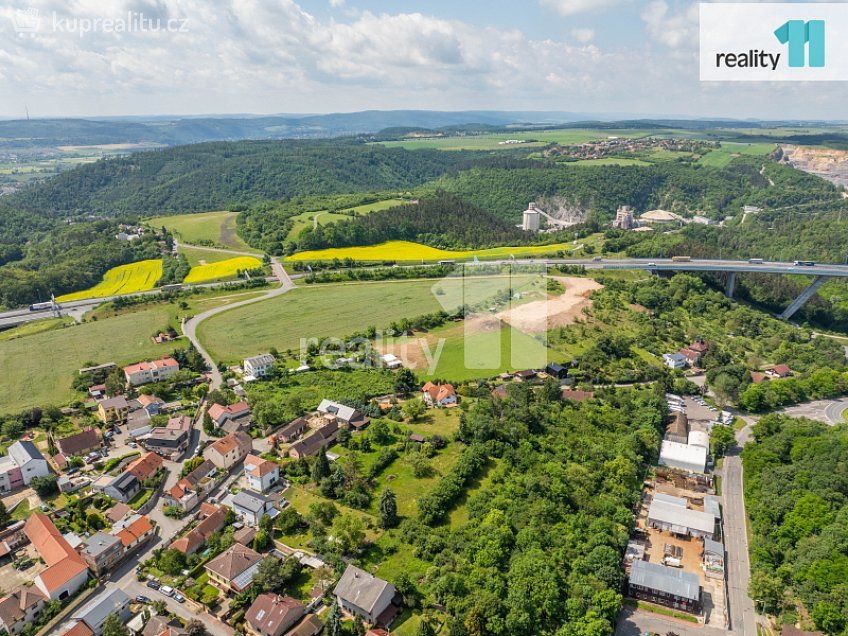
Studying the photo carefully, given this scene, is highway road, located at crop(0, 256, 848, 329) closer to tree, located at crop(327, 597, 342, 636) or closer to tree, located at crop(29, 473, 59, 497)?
tree, located at crop(29, 473, 59, 497)

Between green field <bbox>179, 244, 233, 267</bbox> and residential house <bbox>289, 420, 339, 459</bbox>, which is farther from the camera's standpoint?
green field <bbox>179, 244, 233, 267</bbox>

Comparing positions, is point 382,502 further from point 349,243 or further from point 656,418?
point 349,243

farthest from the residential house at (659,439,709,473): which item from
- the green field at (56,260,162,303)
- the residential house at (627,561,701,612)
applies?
the green field at (56,260,162,303)

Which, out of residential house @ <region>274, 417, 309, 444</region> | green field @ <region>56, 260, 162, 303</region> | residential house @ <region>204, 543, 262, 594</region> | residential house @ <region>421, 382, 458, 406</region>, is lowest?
residential house @ <region>204, 543, 262, 594</region>

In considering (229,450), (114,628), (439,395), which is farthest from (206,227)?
(114,628)

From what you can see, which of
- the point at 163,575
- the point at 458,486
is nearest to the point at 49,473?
the point at 163,575

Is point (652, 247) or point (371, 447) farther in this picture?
point (652, 247)
